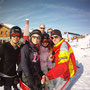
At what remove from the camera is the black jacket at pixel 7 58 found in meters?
1.73

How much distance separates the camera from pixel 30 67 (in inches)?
61.2

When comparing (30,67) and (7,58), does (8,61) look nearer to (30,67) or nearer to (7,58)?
(7,58)

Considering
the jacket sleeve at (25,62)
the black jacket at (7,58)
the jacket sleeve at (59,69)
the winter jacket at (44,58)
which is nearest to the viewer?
the jacket sleeve at (59,69)

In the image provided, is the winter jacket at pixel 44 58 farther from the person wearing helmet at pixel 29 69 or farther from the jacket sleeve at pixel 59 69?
the jacket sleeve at pixel 59 69

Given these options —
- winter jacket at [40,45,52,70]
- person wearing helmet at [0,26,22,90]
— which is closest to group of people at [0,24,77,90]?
person wearing helmet at [0,26,22,90]

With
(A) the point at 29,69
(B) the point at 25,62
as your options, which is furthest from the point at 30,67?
(B) the point at 25,62

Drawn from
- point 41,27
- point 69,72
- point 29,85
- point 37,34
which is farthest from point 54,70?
Result: point 41,27

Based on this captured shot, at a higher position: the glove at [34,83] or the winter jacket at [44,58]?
the winter jacket at [44,58]

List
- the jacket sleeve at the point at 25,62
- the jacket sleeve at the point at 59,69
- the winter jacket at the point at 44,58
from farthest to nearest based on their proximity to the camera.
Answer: the winter jacket at the point at 44,58, the jacket sleeve at the point at 25,62, the jacket sleeve at the point at 59,69

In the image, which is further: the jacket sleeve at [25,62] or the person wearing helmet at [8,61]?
the person wearing helmet at [8,61]

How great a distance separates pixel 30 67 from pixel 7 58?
0.72 m

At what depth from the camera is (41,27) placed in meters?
4.11

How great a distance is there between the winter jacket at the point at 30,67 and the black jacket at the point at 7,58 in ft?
1.60

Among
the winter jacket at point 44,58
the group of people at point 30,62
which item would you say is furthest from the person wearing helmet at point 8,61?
the winter jacket at point 44,58
